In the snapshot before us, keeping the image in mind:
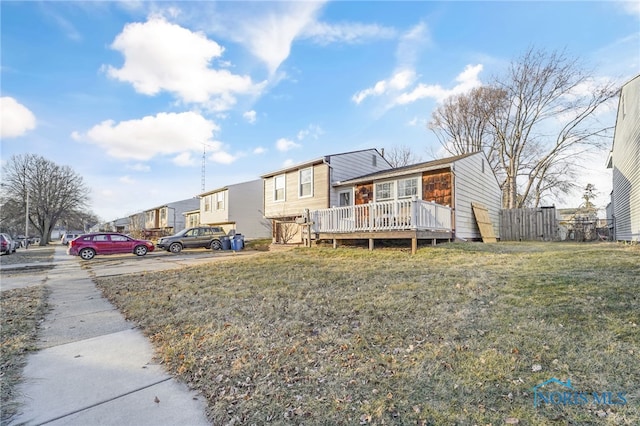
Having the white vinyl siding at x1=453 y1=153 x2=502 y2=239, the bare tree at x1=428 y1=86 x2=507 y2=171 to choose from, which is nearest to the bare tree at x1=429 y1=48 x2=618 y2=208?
the bare tree at x1=428 y1=86 x2=507 y2=171

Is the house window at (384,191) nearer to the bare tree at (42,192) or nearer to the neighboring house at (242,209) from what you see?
the neighboring house at (242,209)

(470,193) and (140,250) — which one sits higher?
(470,193)

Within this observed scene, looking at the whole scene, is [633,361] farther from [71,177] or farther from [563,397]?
[71,177]

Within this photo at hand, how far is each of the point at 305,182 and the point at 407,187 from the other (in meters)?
5.58

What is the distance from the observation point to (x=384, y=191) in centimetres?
1377

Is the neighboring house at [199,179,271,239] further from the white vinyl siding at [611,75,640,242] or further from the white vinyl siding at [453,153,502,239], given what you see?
the white vinyl siding at [611,75,640,242]

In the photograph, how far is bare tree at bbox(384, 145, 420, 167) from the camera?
34531mm

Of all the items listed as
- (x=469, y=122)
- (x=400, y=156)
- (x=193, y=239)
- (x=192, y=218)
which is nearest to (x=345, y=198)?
(x=193, y=239)

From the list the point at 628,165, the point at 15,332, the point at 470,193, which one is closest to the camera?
the point at 15,332

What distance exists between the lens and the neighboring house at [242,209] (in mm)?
25641

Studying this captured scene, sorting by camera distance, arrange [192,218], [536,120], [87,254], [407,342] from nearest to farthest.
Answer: [407,342]
[87,254]
[536,120]
[192,218]

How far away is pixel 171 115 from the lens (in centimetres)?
1445

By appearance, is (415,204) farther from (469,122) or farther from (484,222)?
(469,122)

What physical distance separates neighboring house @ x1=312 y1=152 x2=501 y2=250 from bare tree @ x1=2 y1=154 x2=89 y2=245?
38.3 m
